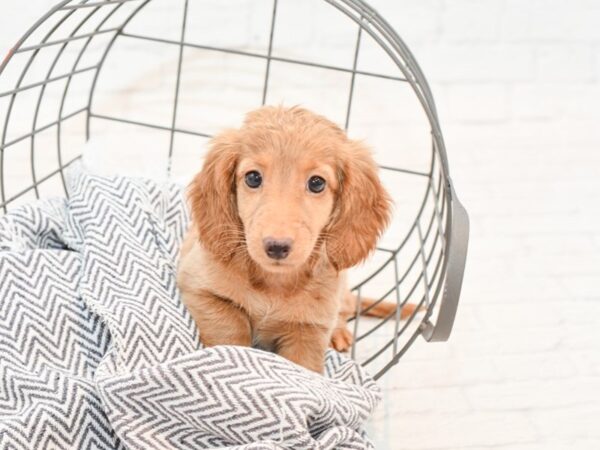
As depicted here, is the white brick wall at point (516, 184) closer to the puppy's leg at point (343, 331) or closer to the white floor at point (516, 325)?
the white floor at point (516, 325)

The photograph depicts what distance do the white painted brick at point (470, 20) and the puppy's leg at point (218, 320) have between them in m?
1.20

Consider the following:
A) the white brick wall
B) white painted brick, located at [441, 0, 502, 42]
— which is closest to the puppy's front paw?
the white brick wall

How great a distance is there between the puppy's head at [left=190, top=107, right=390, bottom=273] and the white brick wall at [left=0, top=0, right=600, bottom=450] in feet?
1.56

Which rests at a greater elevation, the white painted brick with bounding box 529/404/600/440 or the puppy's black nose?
the puppy's black nose

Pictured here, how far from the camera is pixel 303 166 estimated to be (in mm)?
1242

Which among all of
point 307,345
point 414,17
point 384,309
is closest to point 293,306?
point 307,345

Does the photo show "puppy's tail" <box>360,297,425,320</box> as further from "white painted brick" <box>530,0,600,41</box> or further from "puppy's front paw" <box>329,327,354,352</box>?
"white painted brick" <box>530,0,600,41</box>

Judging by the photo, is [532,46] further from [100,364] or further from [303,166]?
[100,364]

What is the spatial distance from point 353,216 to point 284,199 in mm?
171

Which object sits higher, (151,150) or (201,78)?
Result: (201,78)

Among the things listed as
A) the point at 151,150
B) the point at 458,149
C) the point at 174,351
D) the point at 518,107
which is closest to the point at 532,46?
the point at 518,107

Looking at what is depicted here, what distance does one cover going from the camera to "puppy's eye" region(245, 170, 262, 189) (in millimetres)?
1267

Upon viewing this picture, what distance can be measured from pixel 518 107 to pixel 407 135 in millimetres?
363

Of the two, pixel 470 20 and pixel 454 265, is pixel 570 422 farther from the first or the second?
pixel 470 20
